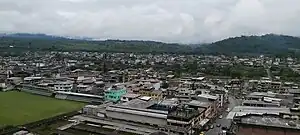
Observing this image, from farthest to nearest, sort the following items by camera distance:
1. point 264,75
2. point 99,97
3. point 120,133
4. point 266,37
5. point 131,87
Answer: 1. point 266,37
2. point 264,75
3. point 131,87
4. point 99,97
5. point 120,133

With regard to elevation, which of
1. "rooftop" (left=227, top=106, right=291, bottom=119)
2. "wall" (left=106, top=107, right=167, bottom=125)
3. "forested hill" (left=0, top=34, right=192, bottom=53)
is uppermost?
"forested hill" (left=0, top=34, right=192, bottom=53)

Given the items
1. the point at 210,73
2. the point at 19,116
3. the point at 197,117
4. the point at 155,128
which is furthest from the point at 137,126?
the point at 210,73

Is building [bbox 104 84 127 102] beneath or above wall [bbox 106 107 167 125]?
above

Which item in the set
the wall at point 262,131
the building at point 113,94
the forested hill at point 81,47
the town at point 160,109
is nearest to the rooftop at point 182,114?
the town at point 160,109

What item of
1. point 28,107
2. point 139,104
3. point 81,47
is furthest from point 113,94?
point 81,47

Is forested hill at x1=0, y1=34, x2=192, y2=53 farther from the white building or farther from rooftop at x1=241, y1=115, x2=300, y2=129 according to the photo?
rooftop at x1=241, y1=115, x2=300, y2=129

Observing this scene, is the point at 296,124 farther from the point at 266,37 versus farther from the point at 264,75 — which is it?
the point at 266,37

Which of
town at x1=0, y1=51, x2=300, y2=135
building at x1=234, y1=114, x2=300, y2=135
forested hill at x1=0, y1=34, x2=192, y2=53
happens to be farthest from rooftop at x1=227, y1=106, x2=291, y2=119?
forested hill at x1=0, y1=34, x2=192, y2=53
